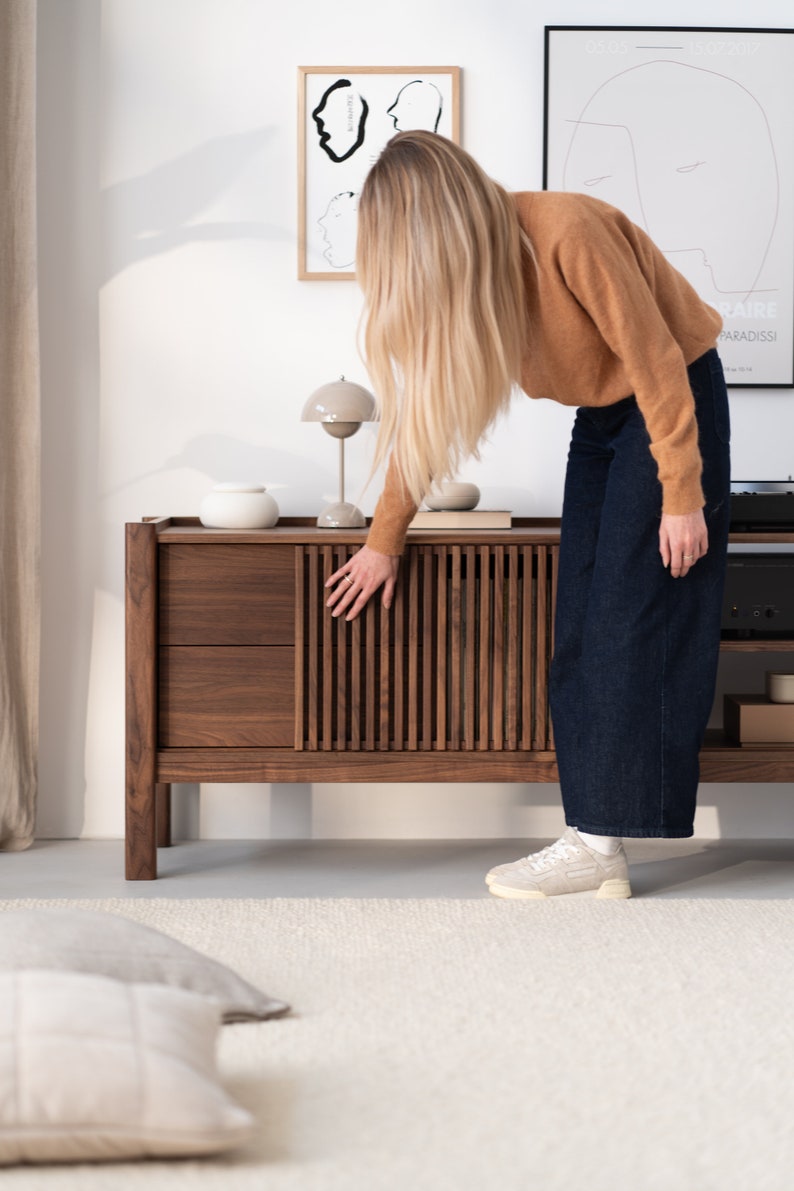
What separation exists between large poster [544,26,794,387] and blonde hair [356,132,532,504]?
96cm

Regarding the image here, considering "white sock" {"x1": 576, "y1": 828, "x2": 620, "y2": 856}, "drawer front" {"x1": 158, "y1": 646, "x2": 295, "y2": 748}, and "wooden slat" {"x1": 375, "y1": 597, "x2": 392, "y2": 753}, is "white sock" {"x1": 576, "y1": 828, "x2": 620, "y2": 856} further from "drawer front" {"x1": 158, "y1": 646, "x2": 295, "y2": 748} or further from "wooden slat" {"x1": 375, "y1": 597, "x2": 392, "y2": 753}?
"drawer front" {"x1": 158, "y1": 646, "x2": 295, "y2": 748}

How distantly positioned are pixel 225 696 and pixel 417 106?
140cm

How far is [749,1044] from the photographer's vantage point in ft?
3.93

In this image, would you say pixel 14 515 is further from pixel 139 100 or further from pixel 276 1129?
pixel 276 1129

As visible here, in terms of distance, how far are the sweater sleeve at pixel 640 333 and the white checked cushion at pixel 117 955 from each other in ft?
3.64

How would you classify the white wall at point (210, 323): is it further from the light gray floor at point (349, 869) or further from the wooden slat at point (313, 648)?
the wooden slat at point (313, 648)

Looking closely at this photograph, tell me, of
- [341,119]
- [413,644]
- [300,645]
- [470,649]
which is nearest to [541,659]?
[470,649]

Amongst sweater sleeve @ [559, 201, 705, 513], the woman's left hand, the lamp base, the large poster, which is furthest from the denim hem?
the large poster

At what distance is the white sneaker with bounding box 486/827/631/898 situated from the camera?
217 cm

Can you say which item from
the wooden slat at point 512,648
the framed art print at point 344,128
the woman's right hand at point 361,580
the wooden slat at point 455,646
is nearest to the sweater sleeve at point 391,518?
the woman's right hand at point 361,580

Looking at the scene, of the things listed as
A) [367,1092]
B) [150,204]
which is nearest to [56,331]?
[150,204]

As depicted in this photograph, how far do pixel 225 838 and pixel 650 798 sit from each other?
1138 millimetres

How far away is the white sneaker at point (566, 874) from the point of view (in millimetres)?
2174

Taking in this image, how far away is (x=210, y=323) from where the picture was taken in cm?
281
